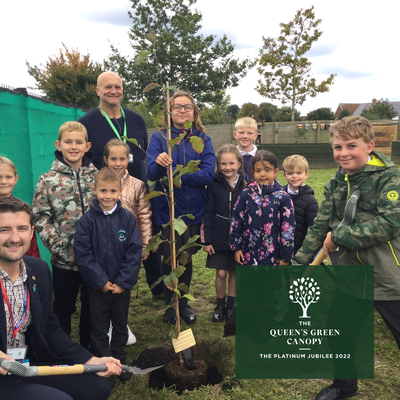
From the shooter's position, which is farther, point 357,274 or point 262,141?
point 262,141

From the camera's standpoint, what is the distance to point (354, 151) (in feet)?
6.68

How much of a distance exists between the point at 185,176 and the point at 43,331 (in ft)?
5.34

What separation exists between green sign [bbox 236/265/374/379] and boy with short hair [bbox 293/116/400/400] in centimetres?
3

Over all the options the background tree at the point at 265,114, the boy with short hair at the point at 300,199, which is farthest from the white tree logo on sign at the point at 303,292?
the background tree at the point at 265,114

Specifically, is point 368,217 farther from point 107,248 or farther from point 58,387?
point 58,387

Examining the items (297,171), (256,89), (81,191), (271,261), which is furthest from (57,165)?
(256,89)

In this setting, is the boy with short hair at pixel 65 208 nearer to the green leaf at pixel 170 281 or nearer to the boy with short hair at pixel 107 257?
the boy with short hair at pixel 107 257

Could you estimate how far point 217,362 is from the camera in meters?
2.82

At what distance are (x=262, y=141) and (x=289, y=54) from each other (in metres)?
9.21

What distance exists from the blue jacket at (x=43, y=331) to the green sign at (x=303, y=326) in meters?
1.19

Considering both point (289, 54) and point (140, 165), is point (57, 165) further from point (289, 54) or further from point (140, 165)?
point (289, 54)

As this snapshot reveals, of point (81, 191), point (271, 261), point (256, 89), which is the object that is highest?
point (256, 89)

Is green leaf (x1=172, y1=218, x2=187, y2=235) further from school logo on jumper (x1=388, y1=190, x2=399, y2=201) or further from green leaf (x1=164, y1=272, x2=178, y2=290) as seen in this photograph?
school logo on jumper (x1=388, y1=190, x2=399, y2=201)

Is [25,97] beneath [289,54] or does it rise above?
beneath
